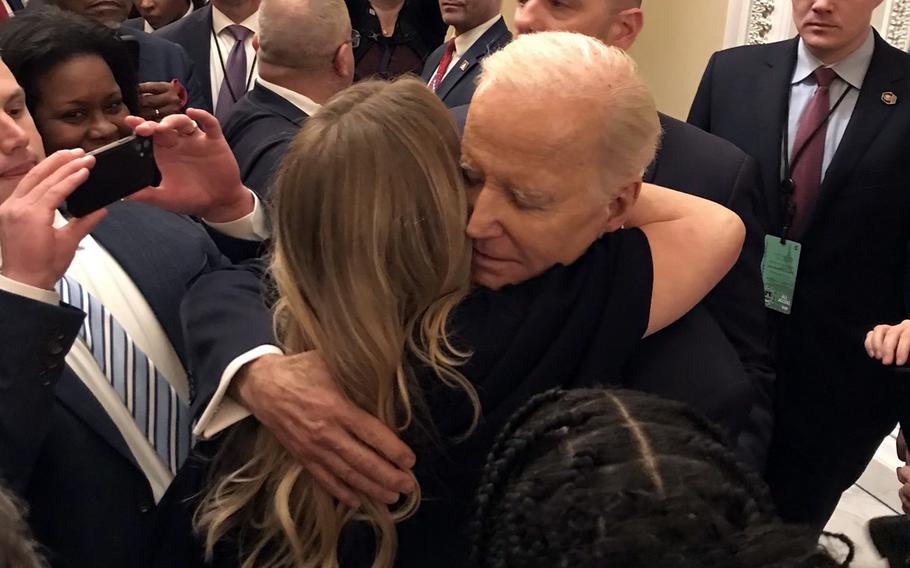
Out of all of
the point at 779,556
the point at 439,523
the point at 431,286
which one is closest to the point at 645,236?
the point at 431,286

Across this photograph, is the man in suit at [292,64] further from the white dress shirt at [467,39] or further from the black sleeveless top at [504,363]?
the black sleeveless top at [504,363]

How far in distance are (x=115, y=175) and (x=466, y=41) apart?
1984 millimetres

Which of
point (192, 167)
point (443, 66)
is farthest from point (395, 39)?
point (192, 167)

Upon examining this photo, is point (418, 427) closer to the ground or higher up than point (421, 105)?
closer to the ground

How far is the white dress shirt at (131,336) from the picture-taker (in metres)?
1.06

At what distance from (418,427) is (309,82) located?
52.1 inches

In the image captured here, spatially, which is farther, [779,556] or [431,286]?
[431,286]

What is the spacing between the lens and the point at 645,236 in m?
0.96

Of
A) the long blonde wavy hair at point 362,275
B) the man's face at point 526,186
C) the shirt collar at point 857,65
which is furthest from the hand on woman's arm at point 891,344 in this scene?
the long blonde wavy hair at point 362,275

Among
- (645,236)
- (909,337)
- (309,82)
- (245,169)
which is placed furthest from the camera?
(309,82)

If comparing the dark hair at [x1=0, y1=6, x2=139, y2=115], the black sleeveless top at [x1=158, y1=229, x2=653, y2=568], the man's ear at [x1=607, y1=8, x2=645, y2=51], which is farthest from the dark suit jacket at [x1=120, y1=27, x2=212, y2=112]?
the black sleeveless top at [x1=158, y1=229, x2=653, y2=568]

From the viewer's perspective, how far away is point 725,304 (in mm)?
1188

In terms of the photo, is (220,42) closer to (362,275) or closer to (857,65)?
(857,65)

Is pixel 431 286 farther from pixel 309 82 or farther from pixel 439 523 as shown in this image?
pixel 309 82
